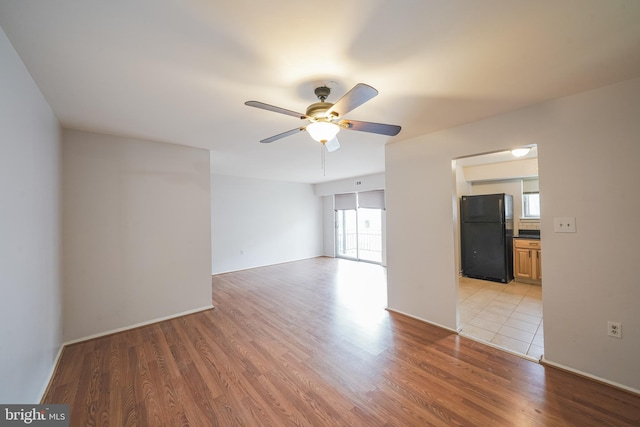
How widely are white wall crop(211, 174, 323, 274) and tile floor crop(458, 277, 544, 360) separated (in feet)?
14.5

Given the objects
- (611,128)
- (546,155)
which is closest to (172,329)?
(546,155)

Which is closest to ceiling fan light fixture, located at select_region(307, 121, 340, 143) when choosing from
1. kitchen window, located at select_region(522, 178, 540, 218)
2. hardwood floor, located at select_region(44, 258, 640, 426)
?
hardwood floor, located at select_region(44, 258, 640, 426)

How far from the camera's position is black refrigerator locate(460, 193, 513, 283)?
14.5 ft

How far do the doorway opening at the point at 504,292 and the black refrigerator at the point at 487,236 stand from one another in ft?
0.50

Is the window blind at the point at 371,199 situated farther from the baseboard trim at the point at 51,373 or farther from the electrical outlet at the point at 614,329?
the baseboard trim at the point at 51,373

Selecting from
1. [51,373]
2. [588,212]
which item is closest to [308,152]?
[588,212]

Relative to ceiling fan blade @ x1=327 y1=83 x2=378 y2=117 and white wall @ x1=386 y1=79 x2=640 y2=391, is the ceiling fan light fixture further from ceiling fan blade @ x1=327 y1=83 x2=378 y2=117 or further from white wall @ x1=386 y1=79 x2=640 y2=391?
white wall @ x1=386 y1=79 x2=640 y2=391

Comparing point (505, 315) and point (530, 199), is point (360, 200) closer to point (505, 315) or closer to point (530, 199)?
point (530, 199)

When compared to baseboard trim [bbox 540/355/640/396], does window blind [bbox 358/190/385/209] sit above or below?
above

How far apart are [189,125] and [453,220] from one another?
3.13 m

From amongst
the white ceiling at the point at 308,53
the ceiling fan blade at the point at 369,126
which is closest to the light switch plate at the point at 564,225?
the white ceiling at the point at 308,53

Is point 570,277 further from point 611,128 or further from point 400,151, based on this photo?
point 400,151

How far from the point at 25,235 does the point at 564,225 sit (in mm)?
4094

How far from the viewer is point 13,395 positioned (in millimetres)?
1381
